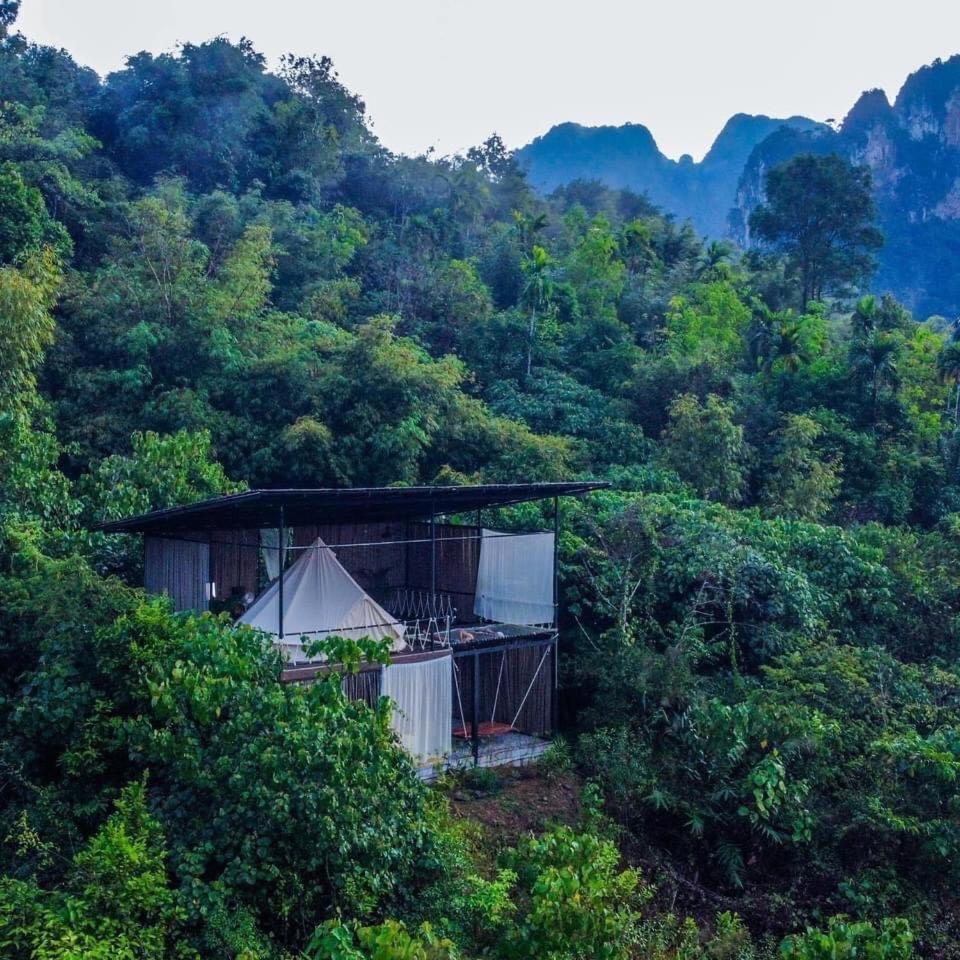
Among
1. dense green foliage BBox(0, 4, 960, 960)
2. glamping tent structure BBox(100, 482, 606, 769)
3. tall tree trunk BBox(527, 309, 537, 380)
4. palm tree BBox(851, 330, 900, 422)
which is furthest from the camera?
tall tree trunk BBox(527, 309, 537, 380)

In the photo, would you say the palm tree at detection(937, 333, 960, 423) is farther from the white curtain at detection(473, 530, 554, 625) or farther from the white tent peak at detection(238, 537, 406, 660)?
the white tent peak at detection(238, 537, 406, 660)

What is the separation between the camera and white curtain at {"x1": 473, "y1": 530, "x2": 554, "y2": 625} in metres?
13.4

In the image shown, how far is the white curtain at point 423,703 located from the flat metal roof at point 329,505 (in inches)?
81.5

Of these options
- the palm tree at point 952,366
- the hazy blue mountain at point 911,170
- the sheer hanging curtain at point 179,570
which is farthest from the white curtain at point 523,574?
the hazy blue mountain at point 911,170

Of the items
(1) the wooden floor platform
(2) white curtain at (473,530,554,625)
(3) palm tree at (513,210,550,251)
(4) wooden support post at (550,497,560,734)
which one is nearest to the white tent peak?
(1) the wooden floor platform

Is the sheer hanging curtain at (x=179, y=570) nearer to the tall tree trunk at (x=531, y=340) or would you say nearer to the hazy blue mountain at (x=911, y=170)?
the tall tree trunk at (x=531, y=340)

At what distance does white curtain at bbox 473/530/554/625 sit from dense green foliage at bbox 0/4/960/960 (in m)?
1.11

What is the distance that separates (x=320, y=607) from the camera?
11.8 metres

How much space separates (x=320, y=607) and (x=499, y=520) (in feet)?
18.8

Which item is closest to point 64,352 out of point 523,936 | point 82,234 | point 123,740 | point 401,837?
point 82,234

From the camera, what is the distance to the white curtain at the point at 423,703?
11.0 metres

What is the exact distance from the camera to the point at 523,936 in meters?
7.16

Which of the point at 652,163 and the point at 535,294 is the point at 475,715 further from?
the point at 652,163

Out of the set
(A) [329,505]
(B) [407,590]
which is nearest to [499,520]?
(B) [407,590]
